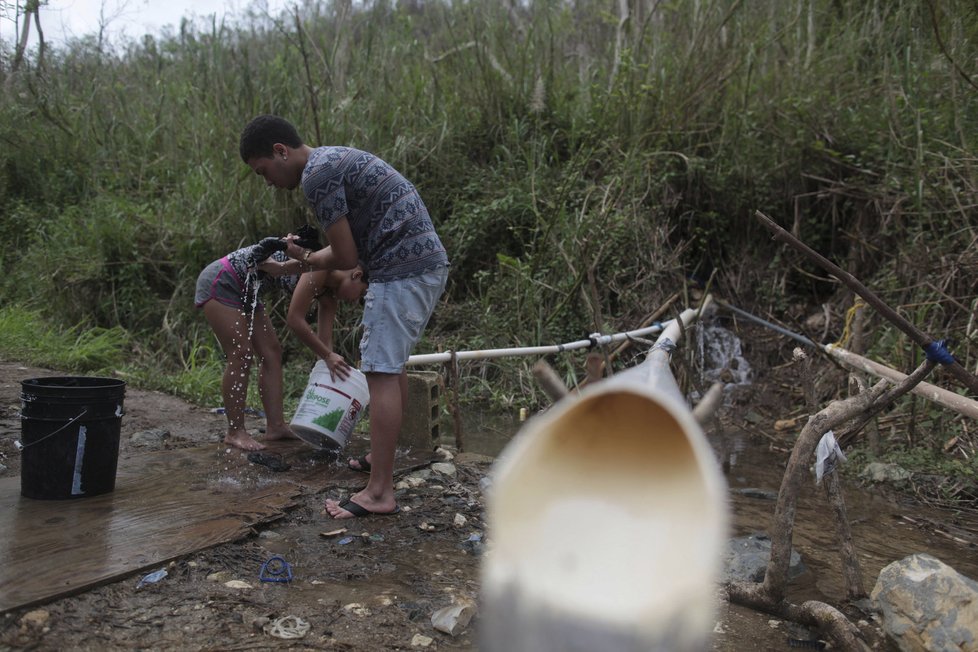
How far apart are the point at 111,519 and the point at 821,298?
619cm

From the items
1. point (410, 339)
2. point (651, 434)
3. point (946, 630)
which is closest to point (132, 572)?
point (410, 339)

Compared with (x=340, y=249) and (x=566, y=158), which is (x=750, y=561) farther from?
(x=566, y=158)

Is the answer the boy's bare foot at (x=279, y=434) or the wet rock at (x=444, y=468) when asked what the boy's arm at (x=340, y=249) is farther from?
the boy's bare foot at (x=279, y=434)

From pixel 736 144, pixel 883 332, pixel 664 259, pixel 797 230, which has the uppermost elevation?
pixel 736 144

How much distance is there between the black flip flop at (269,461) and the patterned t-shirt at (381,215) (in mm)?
1156

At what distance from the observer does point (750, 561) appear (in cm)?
309

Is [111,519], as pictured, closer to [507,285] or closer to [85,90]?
[507,285]

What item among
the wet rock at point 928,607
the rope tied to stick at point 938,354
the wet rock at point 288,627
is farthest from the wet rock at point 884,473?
the wet rock at point 288,627

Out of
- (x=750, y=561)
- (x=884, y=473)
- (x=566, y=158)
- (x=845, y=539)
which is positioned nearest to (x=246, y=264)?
(x=750, y=561)

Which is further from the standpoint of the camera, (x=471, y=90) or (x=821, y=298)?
(x=471, y=90)

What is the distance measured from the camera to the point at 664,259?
6758mm

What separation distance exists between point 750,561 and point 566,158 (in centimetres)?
550

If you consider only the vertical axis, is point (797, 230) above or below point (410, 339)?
above

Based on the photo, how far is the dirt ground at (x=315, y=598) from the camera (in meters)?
2.08
